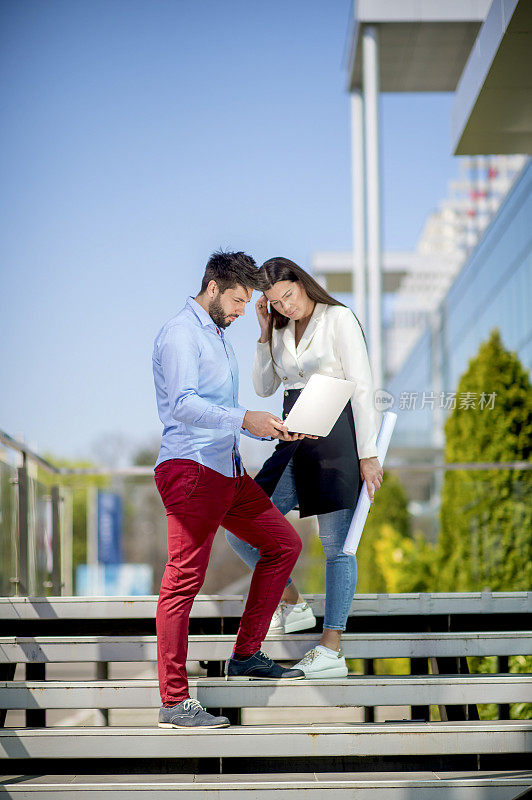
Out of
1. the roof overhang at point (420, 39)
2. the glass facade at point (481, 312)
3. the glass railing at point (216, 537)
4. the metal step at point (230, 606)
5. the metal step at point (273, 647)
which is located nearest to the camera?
the metal step at point (273, 647)

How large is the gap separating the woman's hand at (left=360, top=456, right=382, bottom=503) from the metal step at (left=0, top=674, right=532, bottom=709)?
0.72 meters

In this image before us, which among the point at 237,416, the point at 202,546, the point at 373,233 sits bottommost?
the point at 202,546

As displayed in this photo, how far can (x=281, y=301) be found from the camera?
3.72 meters

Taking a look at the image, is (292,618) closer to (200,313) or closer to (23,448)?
(200,313)

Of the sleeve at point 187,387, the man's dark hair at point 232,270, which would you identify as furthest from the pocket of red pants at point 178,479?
the man's dark hair at point 232,270

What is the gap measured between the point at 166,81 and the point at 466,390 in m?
8.92

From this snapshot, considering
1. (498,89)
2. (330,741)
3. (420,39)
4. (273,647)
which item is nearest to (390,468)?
(498,89)

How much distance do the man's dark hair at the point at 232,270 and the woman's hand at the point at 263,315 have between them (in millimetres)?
455

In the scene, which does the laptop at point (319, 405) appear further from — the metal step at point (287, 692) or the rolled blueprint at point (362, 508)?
the metal step at point (287, 692)

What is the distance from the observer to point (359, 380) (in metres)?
3.70

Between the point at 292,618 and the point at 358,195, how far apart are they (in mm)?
13527

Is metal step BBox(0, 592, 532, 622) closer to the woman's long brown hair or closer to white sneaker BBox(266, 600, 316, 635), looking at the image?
white sneaker BBox(266, 600, 316, 635)

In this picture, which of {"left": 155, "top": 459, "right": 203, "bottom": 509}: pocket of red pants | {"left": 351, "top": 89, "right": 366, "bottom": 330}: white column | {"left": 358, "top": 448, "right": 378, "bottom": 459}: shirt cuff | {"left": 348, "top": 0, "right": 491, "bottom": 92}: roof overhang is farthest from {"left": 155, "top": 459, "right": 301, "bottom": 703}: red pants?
{"left": 351, "top": 89, "right": 366, "bottom": 330}: white column

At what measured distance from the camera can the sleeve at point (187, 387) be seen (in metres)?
3.21
